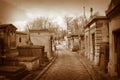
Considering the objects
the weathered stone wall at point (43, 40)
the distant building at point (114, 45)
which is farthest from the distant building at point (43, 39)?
the distant building at point (114, 45)

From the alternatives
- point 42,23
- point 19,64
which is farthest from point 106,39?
point 42,23

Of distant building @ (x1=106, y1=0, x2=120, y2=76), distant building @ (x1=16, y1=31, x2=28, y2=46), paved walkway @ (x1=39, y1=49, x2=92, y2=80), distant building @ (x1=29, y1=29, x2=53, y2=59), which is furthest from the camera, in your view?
distant building @ (x1=16, y1=31, x2=28, y2=46)

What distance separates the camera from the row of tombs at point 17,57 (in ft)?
31.7

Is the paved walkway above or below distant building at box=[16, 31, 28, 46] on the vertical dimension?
below

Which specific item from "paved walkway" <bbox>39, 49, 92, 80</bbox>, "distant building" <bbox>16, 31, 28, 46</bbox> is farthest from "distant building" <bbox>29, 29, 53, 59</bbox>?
"paved walkway" <bbox>39, 49, 92, 80</bbox>

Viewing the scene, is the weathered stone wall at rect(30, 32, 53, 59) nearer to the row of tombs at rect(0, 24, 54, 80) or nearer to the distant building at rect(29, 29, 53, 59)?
the distant building at rect(29, 29, 53, 59)

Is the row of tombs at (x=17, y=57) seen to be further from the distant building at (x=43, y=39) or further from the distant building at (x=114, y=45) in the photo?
the distant building at (x=114, y=45)

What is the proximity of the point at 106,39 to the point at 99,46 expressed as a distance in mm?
835

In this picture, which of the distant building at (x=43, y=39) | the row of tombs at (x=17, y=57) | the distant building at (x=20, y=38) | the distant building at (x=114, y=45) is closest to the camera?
the distant building at (x=114, y=45)

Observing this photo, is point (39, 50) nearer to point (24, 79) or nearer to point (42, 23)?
point (24, 79)

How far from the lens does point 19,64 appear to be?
1201 centimetres

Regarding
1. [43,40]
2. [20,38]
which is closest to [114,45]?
[43,40]

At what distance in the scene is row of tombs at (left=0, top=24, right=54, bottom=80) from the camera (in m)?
9.67

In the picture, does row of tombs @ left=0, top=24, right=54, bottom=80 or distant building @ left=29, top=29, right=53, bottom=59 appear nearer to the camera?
row of tombs @ left=0, top=24, right=54, bottom=80
